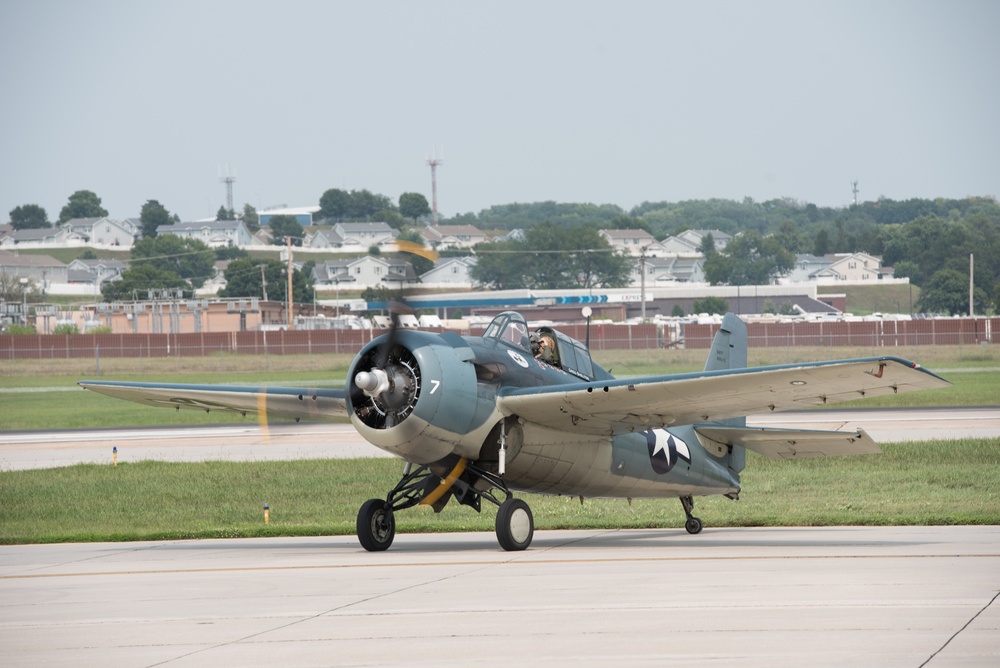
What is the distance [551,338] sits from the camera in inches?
610

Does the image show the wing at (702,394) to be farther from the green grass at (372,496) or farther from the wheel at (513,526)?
the green grass at (372,496)

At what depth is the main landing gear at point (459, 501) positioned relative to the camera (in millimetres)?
14203

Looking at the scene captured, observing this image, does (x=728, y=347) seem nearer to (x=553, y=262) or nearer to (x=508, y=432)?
(x=508, y=432)

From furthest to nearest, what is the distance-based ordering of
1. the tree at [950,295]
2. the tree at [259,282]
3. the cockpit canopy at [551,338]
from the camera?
the tree at [259,282]
the tree at [950,295]
the cockpit canopy at [551,338]

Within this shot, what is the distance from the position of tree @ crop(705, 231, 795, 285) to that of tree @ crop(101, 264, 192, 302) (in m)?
65.1

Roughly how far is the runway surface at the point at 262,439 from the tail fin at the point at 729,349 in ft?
Answer: 40.4

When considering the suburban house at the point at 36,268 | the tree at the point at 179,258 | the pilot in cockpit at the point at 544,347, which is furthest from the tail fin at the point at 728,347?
the tree at the point at 179,258

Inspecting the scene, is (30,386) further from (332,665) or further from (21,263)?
(21,263)

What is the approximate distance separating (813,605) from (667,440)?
→ 6.98 meters

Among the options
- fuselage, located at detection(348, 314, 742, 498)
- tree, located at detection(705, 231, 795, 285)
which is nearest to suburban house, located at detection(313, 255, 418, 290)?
tree, located at detection(705, 231, 795, 285)

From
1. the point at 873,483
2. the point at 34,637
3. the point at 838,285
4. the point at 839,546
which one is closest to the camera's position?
the point at 34,637

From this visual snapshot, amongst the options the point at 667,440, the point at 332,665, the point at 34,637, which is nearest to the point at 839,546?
the point at 667,440

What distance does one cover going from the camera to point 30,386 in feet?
213

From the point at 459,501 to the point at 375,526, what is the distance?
1085 millimetres
